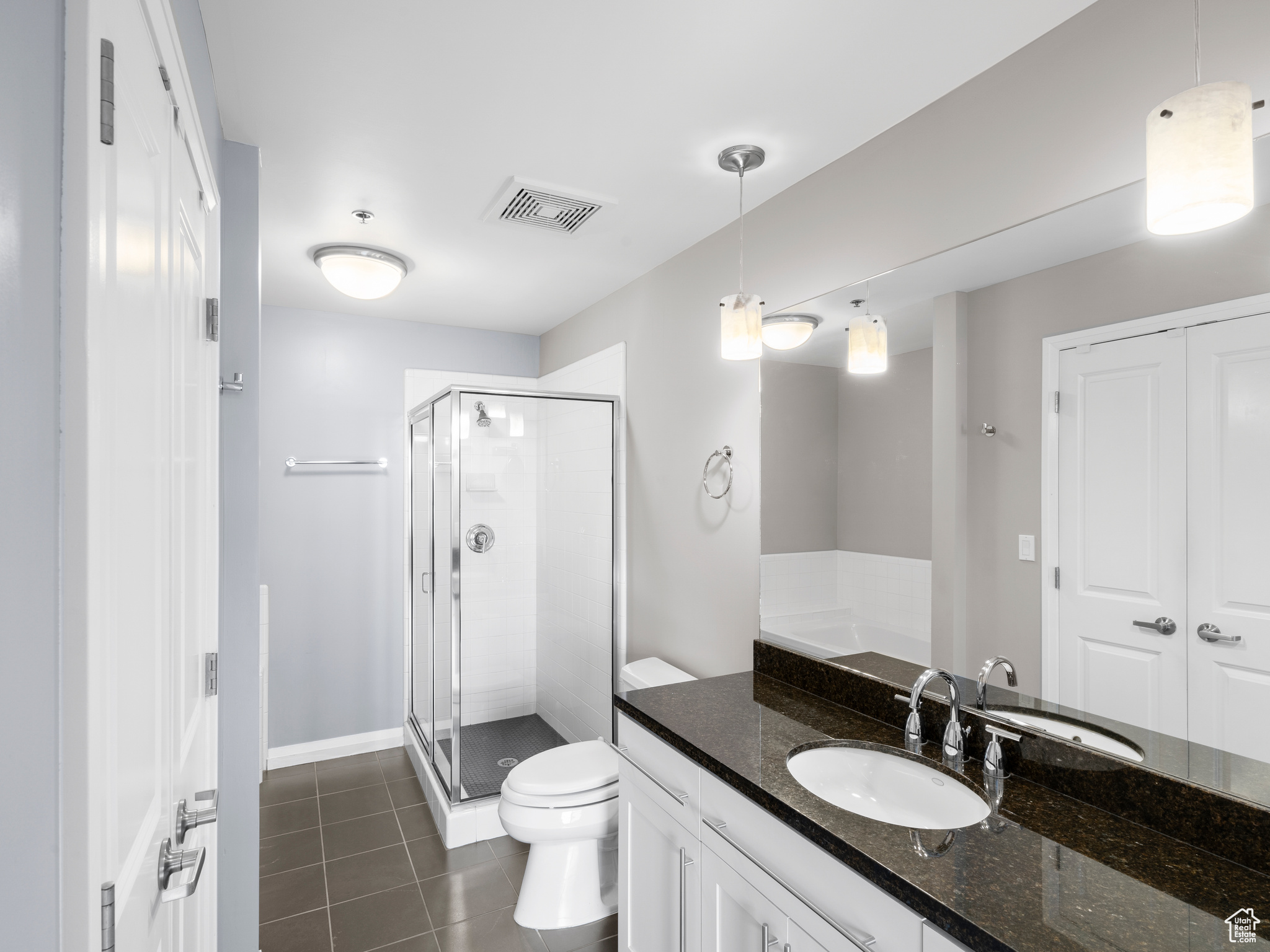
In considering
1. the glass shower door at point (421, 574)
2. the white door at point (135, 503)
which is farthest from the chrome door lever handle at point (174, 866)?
the glass shower door at point (421, 574)

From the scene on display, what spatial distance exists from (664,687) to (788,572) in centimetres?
→ 56

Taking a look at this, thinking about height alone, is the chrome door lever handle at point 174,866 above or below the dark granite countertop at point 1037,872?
above

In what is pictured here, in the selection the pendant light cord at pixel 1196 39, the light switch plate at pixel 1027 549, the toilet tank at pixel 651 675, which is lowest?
the toilet tank at pixel 651 675

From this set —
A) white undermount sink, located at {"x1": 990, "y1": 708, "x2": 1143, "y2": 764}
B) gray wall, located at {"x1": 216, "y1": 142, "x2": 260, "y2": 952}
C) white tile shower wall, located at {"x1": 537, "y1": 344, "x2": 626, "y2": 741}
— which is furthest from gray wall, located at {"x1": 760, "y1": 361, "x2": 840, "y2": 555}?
gray wall, located at {"x1": 216, "y1": 142, "x2": 260, "y2": 952}

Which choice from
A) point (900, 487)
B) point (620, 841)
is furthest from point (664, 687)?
point (900, 487)

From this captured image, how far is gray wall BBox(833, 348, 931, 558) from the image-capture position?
5.83ft

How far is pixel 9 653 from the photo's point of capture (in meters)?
0.50

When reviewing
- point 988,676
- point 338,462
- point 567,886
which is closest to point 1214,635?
point 988,676

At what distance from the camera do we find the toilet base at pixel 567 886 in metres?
2.26

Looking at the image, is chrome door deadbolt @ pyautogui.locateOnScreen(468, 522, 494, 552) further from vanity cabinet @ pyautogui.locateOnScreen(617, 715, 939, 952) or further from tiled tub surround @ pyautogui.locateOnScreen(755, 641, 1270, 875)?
tiled tub surround @ pyautogui.locateOnScreen(755, 641, 1270, 875)

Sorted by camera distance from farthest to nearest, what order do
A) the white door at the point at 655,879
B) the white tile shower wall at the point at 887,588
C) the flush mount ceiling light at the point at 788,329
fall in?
the flush mount ceiling light at the point at 788,329
the white tile shower wall at the point at 887,588
the white door at the point at 655,879

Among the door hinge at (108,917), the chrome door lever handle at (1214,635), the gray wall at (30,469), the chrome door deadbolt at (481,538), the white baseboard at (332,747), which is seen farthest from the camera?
the white baseboard at (332,747)

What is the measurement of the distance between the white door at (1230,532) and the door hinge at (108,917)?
1597 millimetres

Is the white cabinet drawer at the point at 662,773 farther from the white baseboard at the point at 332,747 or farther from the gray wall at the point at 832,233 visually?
the white baseboard at the point at 332,747
